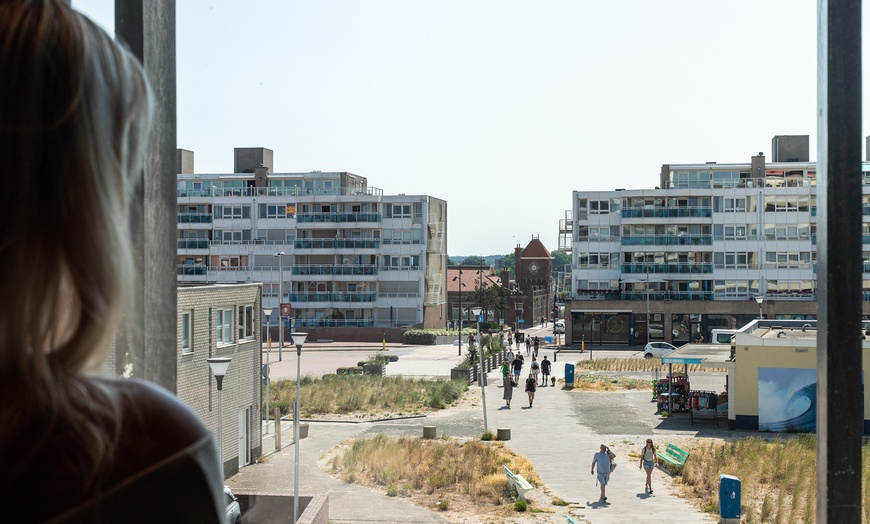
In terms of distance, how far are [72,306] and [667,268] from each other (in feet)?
206

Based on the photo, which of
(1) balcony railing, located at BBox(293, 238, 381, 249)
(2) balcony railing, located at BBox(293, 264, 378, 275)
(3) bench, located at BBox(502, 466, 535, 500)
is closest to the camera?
(3) bench, located at BBox(502, 466, 535, 500)

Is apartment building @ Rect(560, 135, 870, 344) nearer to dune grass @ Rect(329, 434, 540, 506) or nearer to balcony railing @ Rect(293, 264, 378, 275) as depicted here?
balcony railing @ Rect(293, 264, 378, 275)

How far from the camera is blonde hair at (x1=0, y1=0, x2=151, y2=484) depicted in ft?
2.11

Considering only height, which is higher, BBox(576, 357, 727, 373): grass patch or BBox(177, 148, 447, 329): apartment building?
BBox(177, 148, 447, 329): apartment building

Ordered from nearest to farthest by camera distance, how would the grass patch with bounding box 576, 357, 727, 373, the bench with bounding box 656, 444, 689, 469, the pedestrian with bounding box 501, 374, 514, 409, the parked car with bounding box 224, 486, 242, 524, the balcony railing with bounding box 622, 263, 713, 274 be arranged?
the parked car with bounding box 224, 486, 242, 524, the bench with bounding box 656, 444, 689, 469, the pedestrian with bounding box 501, 374, 514, 409, the grass patch with bounding box 576, 357, 727, 373, the balcony railing with bounding box 622, 263, 713, 274

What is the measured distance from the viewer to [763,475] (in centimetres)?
1956

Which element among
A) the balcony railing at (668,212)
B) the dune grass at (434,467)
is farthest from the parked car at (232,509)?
the balcony railing at (668,212)

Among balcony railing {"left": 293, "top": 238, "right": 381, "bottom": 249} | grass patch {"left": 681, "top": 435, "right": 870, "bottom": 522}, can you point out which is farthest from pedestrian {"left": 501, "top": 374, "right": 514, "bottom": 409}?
balcony railing {"left": 293, "top": 238, "right": 381, "bottom": 249}

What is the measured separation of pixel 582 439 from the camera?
81.9 ft

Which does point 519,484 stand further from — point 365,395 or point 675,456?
point 365,395

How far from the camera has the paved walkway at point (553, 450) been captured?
17.1 m

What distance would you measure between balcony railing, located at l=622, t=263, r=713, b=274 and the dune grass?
40.0 metres

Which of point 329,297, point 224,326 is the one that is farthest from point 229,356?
point 329,297

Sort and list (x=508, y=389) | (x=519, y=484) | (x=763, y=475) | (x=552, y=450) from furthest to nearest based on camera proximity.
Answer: (x=508, y=389) < (x=552, y=450) < (x=763, y=475) < (x=519, y=484)
